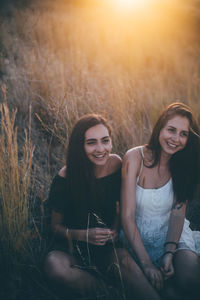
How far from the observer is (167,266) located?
5.20ft

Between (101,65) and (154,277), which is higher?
(101,65)

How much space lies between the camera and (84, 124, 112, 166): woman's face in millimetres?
1659

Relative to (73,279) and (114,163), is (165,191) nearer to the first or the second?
(114,163)

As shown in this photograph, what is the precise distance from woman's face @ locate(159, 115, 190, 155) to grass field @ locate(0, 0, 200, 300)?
25.8 inches

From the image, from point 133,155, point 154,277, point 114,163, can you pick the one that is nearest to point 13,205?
point 114,163

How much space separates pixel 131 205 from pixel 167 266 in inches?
17.4

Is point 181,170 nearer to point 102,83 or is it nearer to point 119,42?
point 102,83

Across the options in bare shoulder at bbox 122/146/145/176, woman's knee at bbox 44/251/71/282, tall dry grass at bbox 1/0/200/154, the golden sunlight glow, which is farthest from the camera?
the golden sunlight glow

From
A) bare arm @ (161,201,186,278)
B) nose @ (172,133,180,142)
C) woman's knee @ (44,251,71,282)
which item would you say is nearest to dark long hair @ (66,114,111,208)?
woman's knee @ (44,251,71,282)

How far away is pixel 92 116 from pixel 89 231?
773 mm

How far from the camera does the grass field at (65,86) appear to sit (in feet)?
5.46

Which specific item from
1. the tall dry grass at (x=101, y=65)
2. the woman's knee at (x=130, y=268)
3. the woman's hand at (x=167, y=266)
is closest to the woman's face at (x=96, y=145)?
the tall dry grass at (x=101, y=65)

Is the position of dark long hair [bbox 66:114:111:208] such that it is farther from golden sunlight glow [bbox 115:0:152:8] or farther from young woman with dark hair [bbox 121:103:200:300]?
golden sunlight glow [bbox 115:0:152:8]

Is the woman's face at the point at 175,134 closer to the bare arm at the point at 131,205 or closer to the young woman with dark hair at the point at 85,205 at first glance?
the bare arm at the point at 131,205
